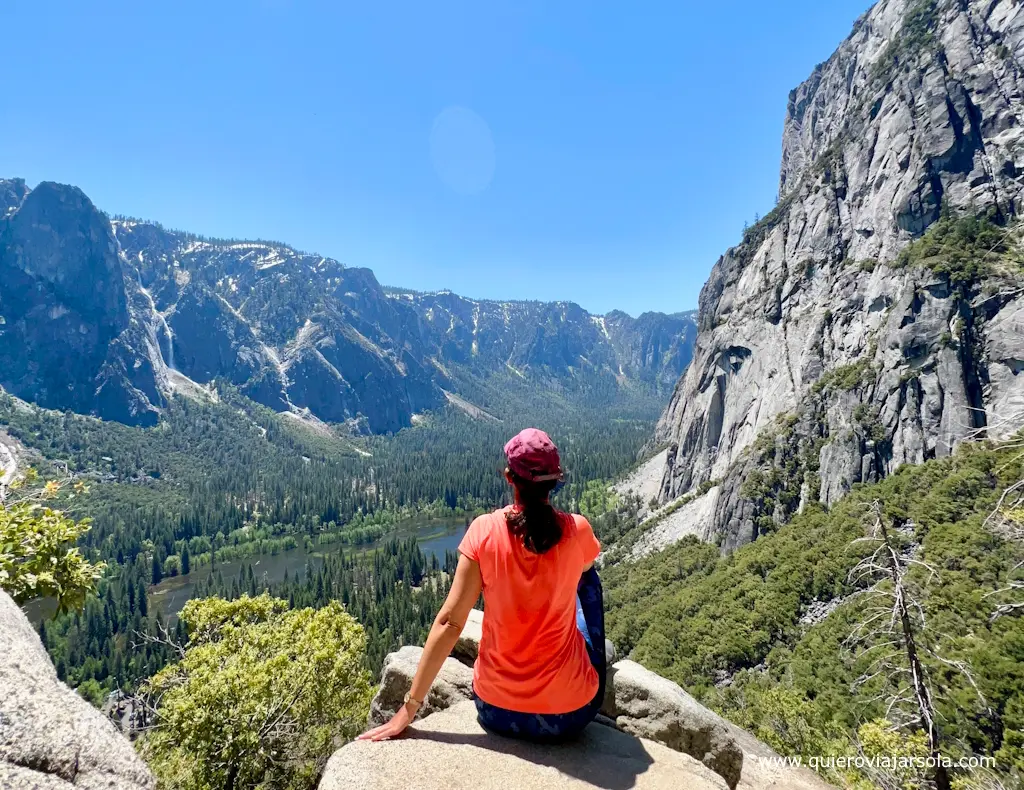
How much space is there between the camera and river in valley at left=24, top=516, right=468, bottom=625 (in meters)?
98.1

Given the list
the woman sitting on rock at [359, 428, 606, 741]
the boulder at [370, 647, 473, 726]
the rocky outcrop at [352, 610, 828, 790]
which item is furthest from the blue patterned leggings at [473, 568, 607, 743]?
the boulder at [370, 647, 473, 726]

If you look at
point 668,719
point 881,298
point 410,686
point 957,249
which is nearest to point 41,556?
point 410,686

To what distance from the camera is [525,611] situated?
473 cm

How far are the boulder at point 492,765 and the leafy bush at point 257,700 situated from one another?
9.34 meters

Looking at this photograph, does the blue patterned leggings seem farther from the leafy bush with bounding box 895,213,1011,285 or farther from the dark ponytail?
the leafy bush with bounding box 895,213,1011,285

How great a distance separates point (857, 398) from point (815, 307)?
25947mm

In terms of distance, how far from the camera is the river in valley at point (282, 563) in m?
98.1

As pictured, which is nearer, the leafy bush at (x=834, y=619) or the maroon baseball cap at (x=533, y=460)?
the maroon baseball cap at (x=533, y=460)

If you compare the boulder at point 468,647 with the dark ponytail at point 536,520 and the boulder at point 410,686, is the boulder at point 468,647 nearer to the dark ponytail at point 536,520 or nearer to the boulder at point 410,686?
the boulder at point 410,686

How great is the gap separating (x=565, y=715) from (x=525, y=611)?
137cm

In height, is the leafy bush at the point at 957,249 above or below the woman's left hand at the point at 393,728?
above

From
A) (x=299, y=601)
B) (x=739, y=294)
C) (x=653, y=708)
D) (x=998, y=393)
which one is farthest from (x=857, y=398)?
(x=299, y=601)

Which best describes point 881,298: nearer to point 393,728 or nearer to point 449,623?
point 449,623

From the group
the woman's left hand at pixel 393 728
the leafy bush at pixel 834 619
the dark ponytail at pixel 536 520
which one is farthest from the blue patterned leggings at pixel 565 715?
the leafy bush at pixel 834 619
